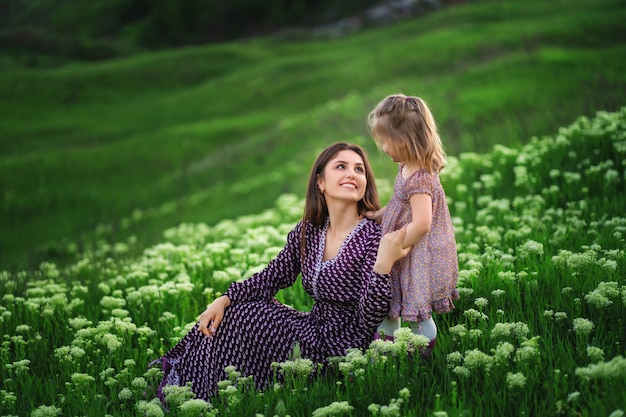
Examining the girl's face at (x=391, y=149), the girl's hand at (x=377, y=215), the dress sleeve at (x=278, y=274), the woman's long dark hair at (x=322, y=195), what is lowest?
the dress sleeve at (x=278, y=274)

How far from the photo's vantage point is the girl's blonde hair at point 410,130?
4578 mm

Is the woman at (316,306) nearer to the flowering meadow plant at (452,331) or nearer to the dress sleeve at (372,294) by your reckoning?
the dress sleeve at (372,294)

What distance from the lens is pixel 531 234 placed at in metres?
7.12

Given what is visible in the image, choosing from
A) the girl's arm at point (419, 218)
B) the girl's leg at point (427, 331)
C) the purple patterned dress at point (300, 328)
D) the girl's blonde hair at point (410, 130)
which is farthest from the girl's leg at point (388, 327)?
the girl's blonde hair at point (410, 130)

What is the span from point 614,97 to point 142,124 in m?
27.0

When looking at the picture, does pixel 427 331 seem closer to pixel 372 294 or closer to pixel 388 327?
pixel 388 327

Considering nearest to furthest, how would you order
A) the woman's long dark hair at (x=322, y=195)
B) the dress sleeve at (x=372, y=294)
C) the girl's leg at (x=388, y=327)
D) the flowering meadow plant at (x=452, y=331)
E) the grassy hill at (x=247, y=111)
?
the flowering meadow plant at (x=452, y=331) < the dress sleeve at (x=372, y=294) < the girl's leg at (x=388, y=327) < the woman's long dark hair at (x=322, y=195) < the grassy hill at (x=247, y=111)

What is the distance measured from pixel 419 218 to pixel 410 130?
613mm

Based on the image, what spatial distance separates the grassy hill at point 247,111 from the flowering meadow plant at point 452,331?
13.0ft

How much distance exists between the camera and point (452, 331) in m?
4.56

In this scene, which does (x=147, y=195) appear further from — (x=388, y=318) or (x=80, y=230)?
(x=388, y=318)

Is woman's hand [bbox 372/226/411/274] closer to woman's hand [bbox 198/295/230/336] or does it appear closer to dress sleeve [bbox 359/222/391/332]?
dress sleeve [bbox 359/222/391/332]

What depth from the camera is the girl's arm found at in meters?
4.42

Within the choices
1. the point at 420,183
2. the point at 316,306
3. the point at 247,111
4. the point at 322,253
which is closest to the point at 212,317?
the point at 316,306
